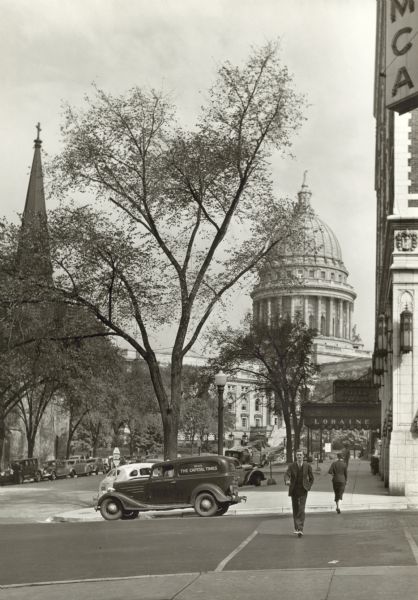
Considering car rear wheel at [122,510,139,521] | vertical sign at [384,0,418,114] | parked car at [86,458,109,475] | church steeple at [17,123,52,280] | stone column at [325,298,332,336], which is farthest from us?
stone column at [325,298,332,336]

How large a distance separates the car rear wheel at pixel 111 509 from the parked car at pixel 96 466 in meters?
42.5

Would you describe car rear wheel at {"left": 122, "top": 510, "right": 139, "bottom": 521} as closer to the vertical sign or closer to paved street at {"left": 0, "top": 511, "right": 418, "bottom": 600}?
paved street at {"left": 0, "top": 511, "right": 418, "bottom": 600}

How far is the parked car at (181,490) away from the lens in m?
24.6

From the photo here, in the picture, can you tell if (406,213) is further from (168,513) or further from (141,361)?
(141,361)

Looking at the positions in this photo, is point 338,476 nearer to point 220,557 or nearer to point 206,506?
point 206,506

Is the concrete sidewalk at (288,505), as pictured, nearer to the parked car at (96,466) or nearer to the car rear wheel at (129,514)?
the car rear wheel at (129,514)

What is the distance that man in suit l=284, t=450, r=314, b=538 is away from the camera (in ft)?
57.2

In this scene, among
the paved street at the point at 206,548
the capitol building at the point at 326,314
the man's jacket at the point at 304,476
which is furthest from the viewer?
the capitol building at the point at 326,314

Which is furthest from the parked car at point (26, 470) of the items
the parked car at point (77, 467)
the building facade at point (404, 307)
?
the building facade at point (404, 307)

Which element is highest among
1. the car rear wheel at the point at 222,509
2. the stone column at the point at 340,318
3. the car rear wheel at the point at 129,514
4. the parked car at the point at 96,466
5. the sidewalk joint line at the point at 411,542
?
the stone column at the point at 340,318

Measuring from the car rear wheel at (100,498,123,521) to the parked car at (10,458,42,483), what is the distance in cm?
3530

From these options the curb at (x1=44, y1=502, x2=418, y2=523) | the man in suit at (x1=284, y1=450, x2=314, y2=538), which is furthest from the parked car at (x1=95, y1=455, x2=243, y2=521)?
the man in suit at (x1=284, y1=450, x2=314, y2=538)

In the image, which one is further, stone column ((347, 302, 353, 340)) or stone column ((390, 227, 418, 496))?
stone column ((347, 302, 353, 340))

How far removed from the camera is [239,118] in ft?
99.2
